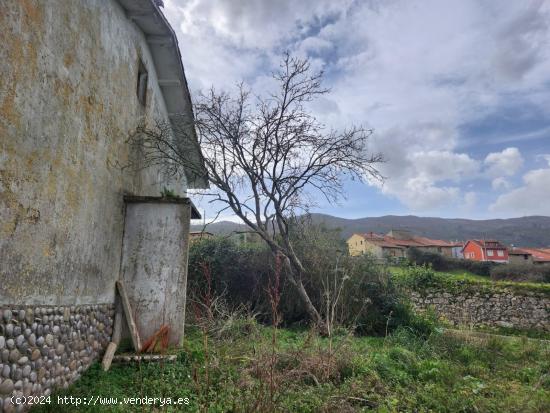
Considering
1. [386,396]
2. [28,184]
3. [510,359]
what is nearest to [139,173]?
[28,184]

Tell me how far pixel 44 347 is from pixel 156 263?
2822 mm

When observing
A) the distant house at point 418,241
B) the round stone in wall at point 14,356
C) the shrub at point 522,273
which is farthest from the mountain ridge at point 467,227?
the round stone in wall at point 14,356

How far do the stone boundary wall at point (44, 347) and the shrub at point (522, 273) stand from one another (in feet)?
94.5

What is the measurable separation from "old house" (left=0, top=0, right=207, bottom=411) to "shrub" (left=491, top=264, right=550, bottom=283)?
27.4 metres

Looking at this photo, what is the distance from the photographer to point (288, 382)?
5.47 metres

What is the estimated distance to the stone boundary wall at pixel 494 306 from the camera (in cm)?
1720

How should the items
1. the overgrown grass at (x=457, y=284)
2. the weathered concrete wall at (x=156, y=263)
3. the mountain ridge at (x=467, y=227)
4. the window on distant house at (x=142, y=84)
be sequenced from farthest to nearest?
the mountain ridge at (x=467, y=227), the overgrown grass at (x=457, y=284), the window on distant house at (x=142, y=84), the weathered concrete wall at (x=156, y=263)

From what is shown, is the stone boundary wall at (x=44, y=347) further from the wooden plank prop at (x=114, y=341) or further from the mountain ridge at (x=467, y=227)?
the mountain ridge at (x=467, y=227)

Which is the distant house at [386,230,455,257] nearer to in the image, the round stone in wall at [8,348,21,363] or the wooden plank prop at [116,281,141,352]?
the wooden plank prop at [116,281,141,352]

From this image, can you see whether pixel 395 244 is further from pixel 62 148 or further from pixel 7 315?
pixel 7 315

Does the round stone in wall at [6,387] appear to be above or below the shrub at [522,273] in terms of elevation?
above

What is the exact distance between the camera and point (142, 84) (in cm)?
858

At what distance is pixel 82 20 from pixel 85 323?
4438 millimetres

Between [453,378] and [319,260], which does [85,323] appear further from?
[319,260]
